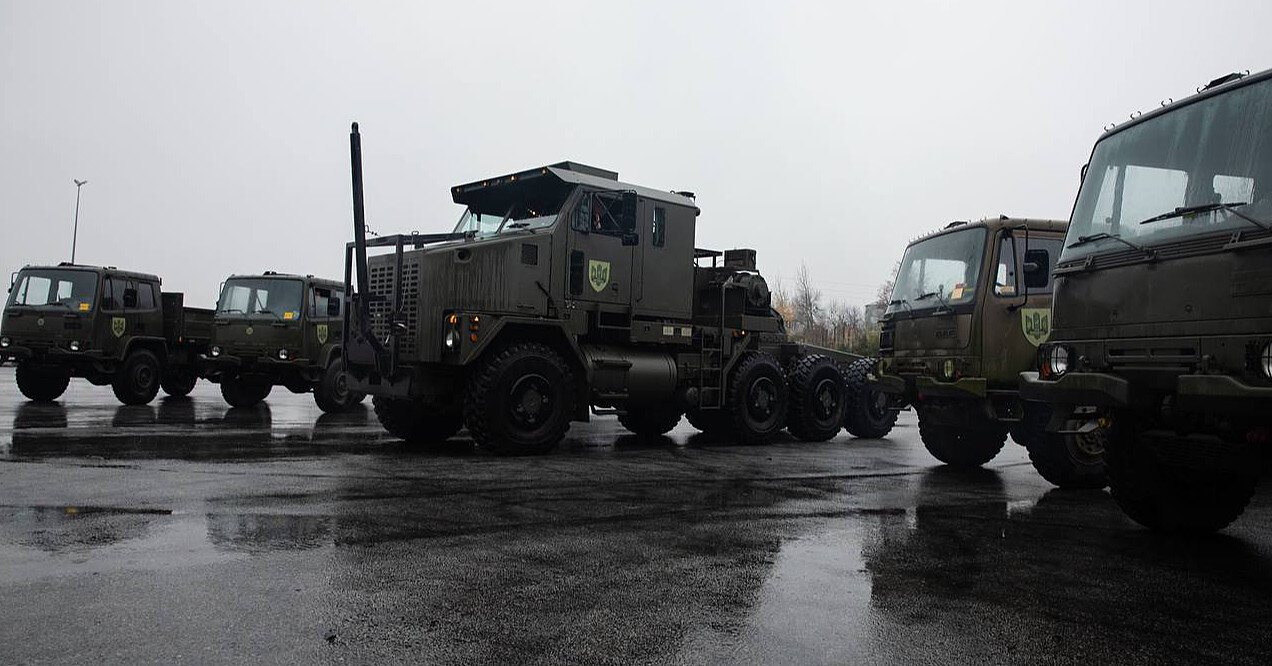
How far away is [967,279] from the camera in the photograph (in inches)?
351

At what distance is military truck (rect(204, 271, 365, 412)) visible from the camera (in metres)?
15.8

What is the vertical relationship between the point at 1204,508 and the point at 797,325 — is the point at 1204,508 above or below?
below

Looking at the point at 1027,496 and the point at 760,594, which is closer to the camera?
the point at 760,594

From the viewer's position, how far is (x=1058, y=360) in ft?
19.0

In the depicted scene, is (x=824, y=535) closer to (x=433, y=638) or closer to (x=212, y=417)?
(x=433, y=638)

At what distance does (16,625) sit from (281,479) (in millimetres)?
3949

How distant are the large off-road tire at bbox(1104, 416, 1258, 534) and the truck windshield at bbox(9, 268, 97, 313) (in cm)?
1574

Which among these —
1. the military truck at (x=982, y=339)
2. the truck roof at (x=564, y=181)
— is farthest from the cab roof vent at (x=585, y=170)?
the military truck at (x=982, y=339)

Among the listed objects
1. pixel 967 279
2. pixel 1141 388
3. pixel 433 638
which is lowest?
pixel 433 638

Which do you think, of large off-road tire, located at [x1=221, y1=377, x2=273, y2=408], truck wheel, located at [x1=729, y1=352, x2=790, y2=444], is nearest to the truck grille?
truck wheel, located at [x1=729, y1=352, x2=790, y2=444]

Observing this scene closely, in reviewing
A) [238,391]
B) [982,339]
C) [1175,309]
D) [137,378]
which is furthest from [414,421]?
[137,378]

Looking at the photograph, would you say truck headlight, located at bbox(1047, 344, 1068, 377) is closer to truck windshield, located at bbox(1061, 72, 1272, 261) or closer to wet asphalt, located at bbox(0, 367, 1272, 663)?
truck windshield, located at bbox(1061, 72, 1272, 261)

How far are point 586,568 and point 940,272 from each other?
6020 mm

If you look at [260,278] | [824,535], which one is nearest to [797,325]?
[260,278]
